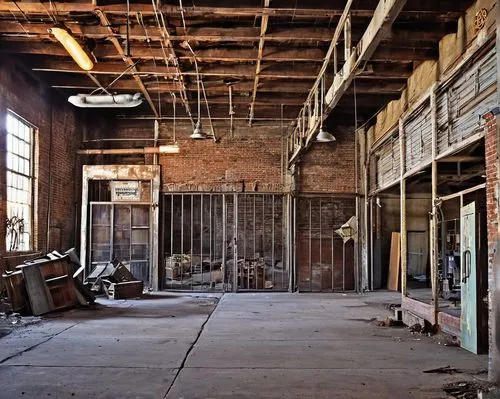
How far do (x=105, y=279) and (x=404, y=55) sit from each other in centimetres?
829

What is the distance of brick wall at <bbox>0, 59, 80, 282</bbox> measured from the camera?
10.1m

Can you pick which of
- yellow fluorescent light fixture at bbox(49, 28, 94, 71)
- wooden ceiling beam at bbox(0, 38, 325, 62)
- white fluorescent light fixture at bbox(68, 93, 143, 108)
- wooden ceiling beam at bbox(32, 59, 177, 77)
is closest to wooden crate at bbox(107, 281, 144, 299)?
white fluorescent light fixture at bbox(68, 93, 143, 108)

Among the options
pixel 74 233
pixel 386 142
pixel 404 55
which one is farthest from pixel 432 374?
pixel 74 233

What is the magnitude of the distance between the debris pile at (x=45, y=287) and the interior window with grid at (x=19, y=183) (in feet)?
3.23

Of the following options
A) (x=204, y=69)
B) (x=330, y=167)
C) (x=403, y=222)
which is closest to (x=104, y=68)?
(x=204, y=69)

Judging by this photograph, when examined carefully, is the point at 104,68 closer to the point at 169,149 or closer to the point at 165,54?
the point at 165,54

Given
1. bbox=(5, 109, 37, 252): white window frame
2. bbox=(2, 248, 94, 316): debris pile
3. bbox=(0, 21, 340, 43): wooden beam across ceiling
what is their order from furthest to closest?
bbox=(5, 109, 37, 252): white window frame, bbox=(2, 248, 94, 316): debris pile, bbox=(0, 21, 340, 43): wooden beam across ceiling

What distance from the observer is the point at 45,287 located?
9570 mm

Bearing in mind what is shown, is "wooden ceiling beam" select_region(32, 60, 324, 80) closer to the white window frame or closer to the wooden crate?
the white window frame

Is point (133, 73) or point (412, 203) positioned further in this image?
point (412, 203)

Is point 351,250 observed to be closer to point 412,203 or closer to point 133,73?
point 412,203

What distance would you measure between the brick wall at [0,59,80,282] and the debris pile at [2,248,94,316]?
0.80 metres

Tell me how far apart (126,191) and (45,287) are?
17.4 feet

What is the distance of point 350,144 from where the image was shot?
48.1ft
